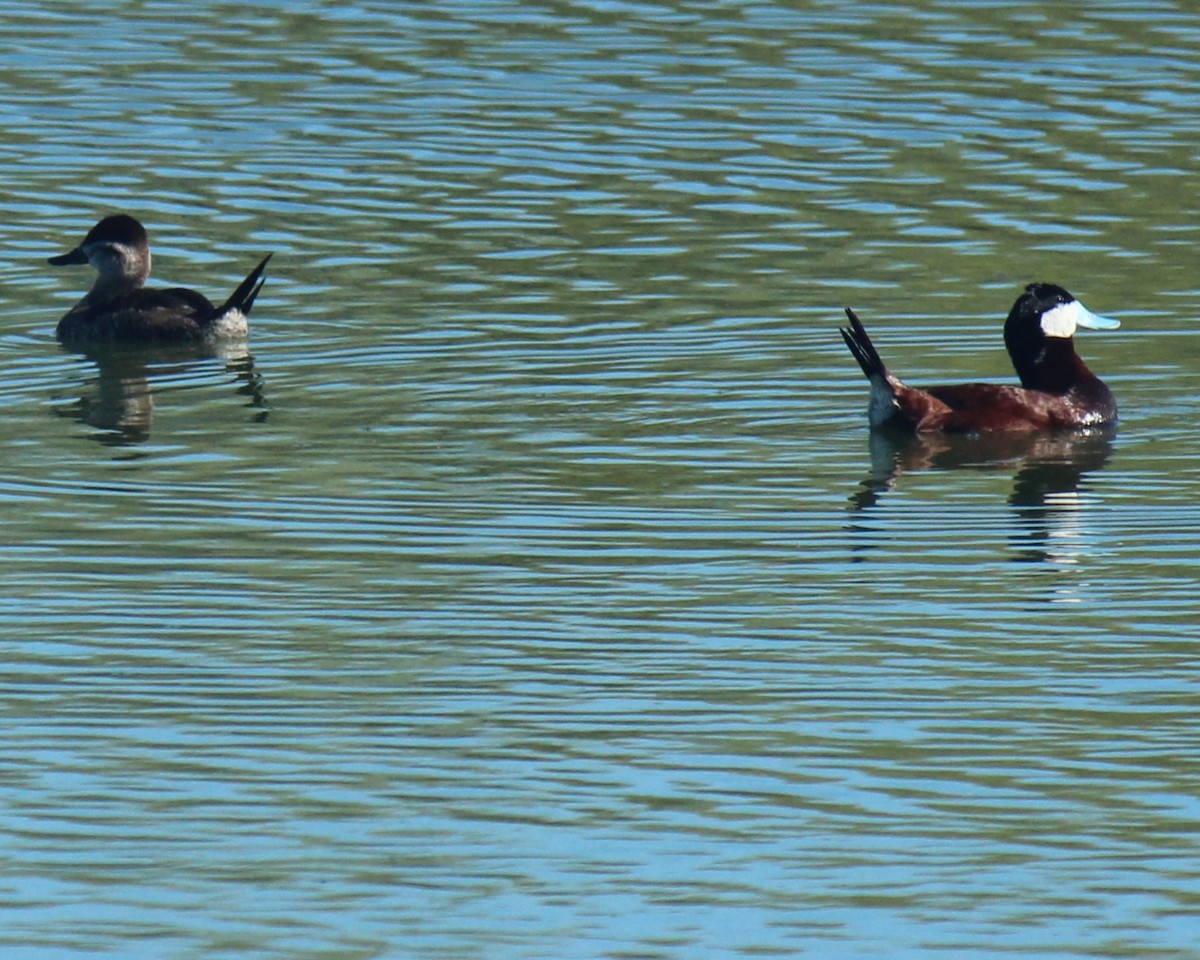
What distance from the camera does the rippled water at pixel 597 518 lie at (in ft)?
21.9

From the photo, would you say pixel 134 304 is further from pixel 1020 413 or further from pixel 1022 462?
pixel 1022 462

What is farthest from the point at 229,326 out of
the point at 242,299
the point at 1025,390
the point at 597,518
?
the point at 597,518

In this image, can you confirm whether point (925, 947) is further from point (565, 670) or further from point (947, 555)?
point (947, 555)

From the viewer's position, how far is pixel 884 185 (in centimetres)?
1750

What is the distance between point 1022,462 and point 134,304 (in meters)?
5.11

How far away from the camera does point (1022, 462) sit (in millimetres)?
11867

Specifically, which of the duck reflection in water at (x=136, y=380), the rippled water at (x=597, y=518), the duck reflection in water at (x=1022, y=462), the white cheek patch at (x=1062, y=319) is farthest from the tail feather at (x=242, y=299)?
the white cheek patch at (x=1062, y=319)

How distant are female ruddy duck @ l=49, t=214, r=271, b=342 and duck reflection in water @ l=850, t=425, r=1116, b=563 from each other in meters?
3.74

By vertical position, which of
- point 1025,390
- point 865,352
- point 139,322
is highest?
point 865,352

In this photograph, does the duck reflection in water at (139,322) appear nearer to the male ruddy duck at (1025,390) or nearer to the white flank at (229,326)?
the white flank at (229,326)

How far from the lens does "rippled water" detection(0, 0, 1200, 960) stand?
6.68 meters

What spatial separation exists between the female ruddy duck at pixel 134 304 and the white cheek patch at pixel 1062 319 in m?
3.92

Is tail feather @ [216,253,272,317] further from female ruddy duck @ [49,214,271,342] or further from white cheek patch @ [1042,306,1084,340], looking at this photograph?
white cheek patch @ [1042,306,1084,340]

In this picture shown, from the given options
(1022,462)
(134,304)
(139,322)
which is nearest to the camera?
(1022,462)
